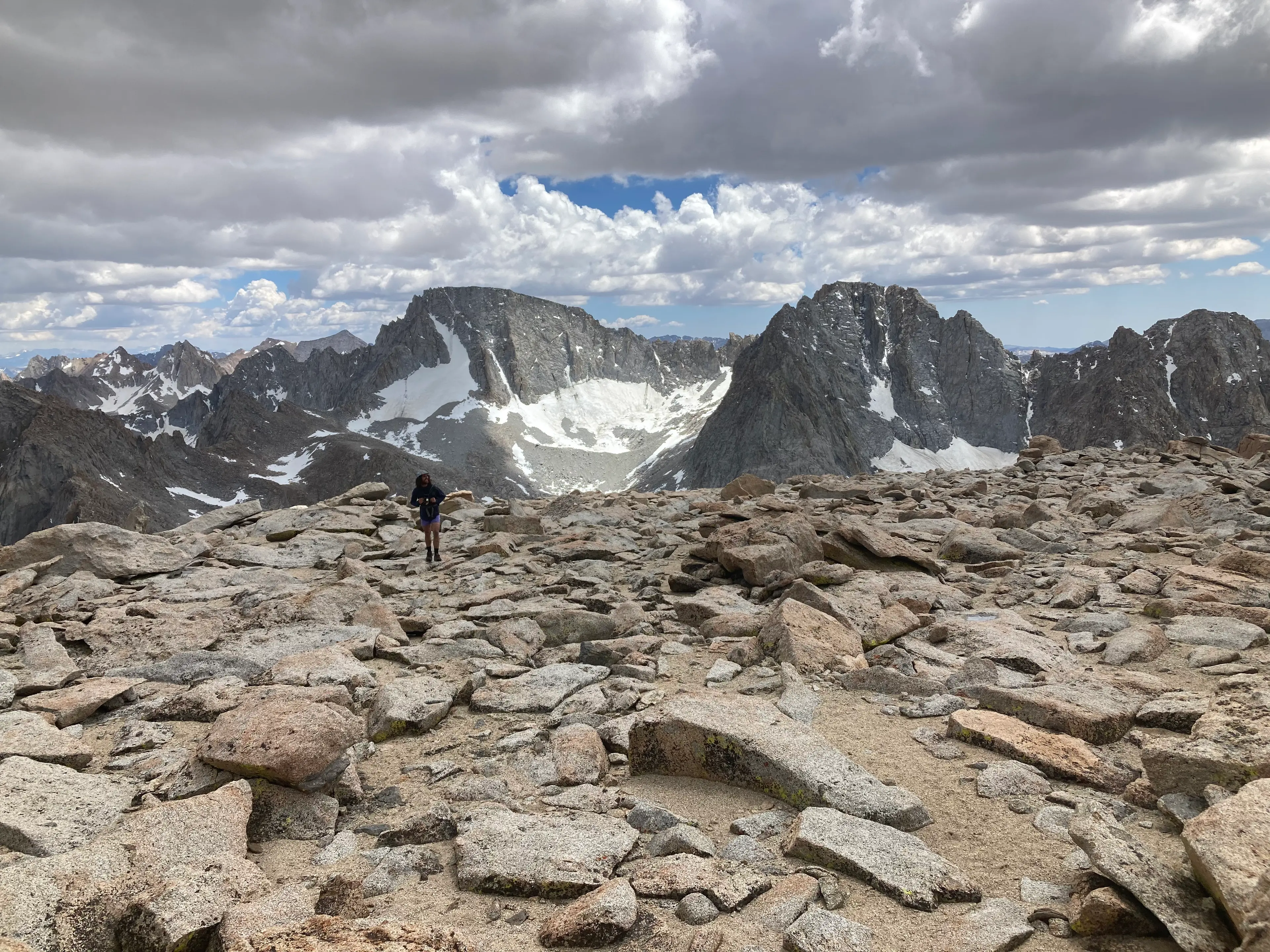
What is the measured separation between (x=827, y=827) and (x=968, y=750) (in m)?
2.16

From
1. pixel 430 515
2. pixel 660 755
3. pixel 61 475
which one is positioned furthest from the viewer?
pixel 61 475

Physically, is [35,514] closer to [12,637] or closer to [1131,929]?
[12,637]

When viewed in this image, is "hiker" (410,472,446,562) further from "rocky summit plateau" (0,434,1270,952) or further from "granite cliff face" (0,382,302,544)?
"granite cliff face" (0,382,302,544)

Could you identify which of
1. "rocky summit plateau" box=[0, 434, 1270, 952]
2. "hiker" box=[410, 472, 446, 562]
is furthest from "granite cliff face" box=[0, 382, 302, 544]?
"rocky summit plateau" box=[0, 434, 1270, 952]

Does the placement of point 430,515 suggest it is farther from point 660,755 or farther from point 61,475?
point 61,475

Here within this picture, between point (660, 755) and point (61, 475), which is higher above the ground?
point (660, 755)

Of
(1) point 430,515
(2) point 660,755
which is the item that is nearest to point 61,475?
(1) point 430,515

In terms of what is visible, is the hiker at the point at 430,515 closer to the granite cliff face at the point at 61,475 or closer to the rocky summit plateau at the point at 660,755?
the rocky summit plateau at the point at 660,755

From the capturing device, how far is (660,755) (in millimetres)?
6828

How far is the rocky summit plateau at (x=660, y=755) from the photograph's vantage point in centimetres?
444

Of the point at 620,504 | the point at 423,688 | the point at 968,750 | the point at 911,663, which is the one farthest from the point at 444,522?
the point at 968,750

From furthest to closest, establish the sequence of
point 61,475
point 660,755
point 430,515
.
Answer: point 61,475 < point 430,515 < point 660,755

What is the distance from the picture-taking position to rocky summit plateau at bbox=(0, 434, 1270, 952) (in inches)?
175

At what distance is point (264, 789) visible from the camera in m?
6.19
